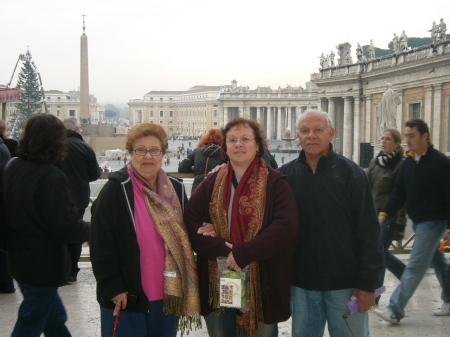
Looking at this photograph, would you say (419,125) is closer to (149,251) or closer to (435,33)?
(149,251)

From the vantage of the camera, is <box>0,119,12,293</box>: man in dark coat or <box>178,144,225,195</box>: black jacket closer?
<box>178,144,225,195</box>: black jacket

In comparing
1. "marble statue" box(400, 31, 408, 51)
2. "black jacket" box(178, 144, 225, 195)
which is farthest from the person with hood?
"marble statue" box(400, 31, 408, 51)

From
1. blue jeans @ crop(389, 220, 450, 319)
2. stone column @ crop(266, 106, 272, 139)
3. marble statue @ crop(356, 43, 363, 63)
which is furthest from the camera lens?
stone column @ crop(266, 106, 272, 139)

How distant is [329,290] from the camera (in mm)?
3086

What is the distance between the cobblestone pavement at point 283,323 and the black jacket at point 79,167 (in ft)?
2.75

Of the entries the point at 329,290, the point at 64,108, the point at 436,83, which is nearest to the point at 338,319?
the point at 329,290

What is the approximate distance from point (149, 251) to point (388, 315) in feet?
7.35

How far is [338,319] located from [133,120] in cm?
13098

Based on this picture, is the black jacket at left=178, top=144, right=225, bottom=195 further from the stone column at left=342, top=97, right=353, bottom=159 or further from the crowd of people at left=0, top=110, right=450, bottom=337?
the stone column at left=342, top=97, right=353, bottom=159

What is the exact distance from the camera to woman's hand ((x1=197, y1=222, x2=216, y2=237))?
9.85 feet

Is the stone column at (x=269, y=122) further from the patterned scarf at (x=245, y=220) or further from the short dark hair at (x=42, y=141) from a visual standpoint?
the patterned scarf at (x=245, y=220)

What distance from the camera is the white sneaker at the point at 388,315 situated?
4199 millimetres

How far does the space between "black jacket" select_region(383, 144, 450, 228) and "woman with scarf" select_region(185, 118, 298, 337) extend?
1727 millimetres

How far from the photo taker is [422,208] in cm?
428
